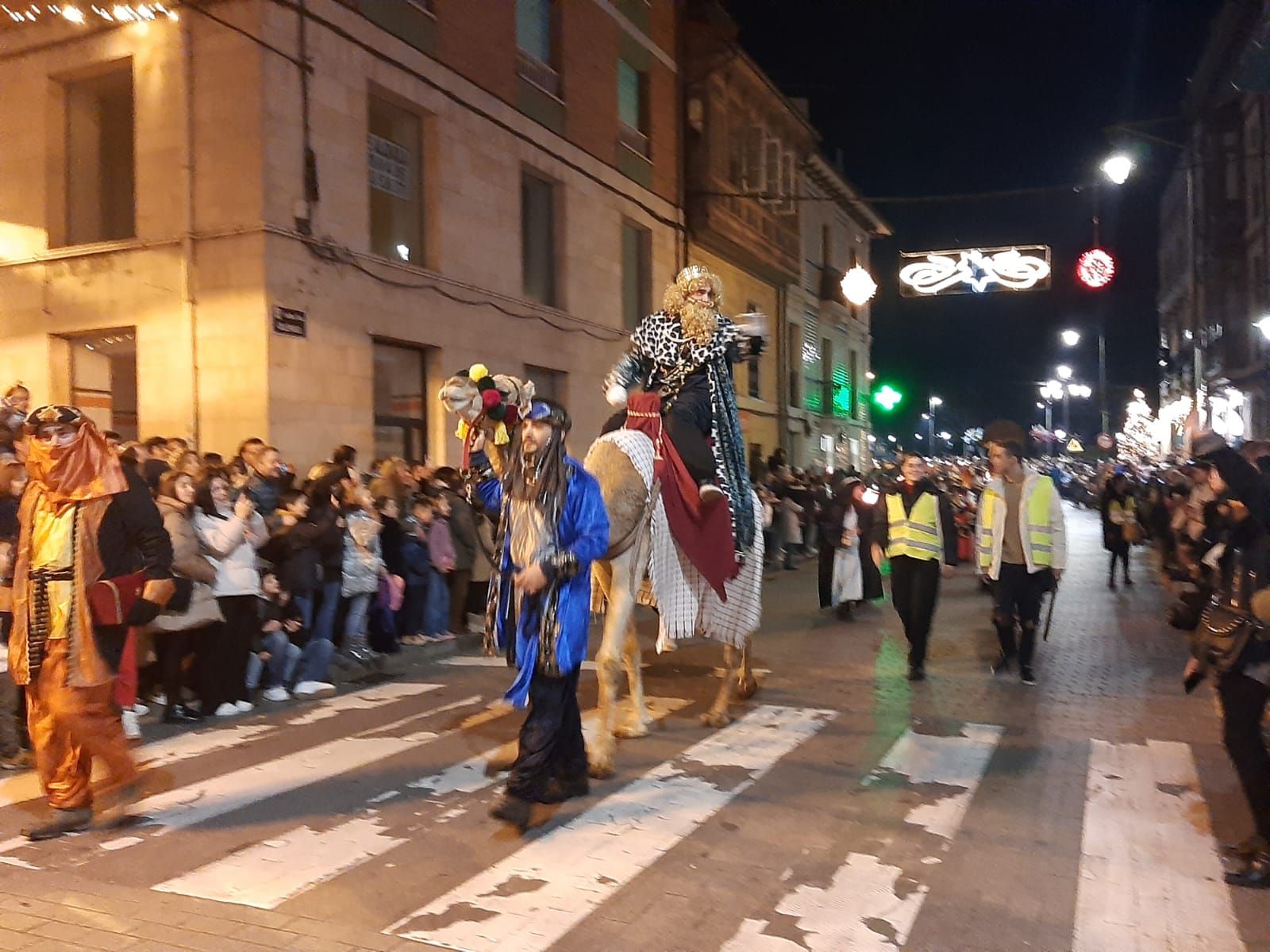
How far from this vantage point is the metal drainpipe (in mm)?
12328

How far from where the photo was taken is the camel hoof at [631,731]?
668 centimetres

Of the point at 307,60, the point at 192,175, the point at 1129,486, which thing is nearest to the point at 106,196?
the point at 192,175

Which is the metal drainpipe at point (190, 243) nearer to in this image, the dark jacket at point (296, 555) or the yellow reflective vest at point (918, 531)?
the dark jacket at point (296, 555)

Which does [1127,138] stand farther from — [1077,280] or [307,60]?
[307,60]

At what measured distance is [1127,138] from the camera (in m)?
16.2

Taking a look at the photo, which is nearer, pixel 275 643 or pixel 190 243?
pixel 275 643

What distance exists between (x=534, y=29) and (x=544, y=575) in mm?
15559

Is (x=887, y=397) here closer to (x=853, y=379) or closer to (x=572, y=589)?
(x=853, y=379)

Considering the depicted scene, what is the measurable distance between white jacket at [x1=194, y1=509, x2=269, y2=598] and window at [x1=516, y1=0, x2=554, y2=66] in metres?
12.4

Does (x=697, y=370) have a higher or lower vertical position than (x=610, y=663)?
higher

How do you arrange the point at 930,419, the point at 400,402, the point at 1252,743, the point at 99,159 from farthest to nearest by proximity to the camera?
the point at 930,419
the point at 400,402
the point at 99,159
the point at 1252,743

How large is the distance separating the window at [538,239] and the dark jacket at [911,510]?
990 cm

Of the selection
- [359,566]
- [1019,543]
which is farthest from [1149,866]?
[359,566]

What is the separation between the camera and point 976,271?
1791 centimetres
